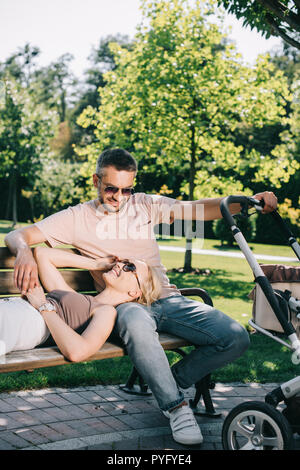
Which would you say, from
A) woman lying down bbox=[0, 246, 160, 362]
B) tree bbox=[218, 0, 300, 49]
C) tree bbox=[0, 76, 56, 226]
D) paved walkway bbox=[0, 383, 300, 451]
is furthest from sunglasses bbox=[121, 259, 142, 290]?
tree bbox=[0, 76, 56, 226]

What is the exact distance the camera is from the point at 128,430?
334cm

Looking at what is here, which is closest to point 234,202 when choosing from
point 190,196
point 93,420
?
point 93,420

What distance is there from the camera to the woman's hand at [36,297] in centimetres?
309

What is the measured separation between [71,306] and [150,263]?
73 cm

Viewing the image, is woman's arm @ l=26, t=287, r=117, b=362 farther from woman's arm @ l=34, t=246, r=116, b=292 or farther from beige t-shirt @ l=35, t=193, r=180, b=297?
beige t-shirt @ l=35, t=193, r=180, b=297

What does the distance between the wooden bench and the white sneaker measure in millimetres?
407

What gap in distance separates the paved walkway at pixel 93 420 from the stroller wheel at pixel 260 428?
360 mm

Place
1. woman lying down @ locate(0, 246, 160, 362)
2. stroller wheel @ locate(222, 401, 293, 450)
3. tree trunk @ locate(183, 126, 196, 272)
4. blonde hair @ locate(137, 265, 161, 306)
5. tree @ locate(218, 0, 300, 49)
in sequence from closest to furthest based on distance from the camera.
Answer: stroller wheel @ locate(222, 401, 293, 450) → woman lying down @ locate(0, 246, 160, 362) → blonde hair @ locate(137, 265, 161, 306) → tree @ locate(218, 0, 300, 49) → tree trunk @ locate(183, 126, 196, 272)

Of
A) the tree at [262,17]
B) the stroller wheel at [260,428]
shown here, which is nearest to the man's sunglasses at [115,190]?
the stroller wheel at [260,428]

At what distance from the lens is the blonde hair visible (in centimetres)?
341

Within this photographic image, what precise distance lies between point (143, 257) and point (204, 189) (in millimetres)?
9128

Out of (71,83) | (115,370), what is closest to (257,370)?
(115,370)

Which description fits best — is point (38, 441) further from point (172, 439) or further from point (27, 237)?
point (27, 237)

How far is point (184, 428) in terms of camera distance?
3027 mm
